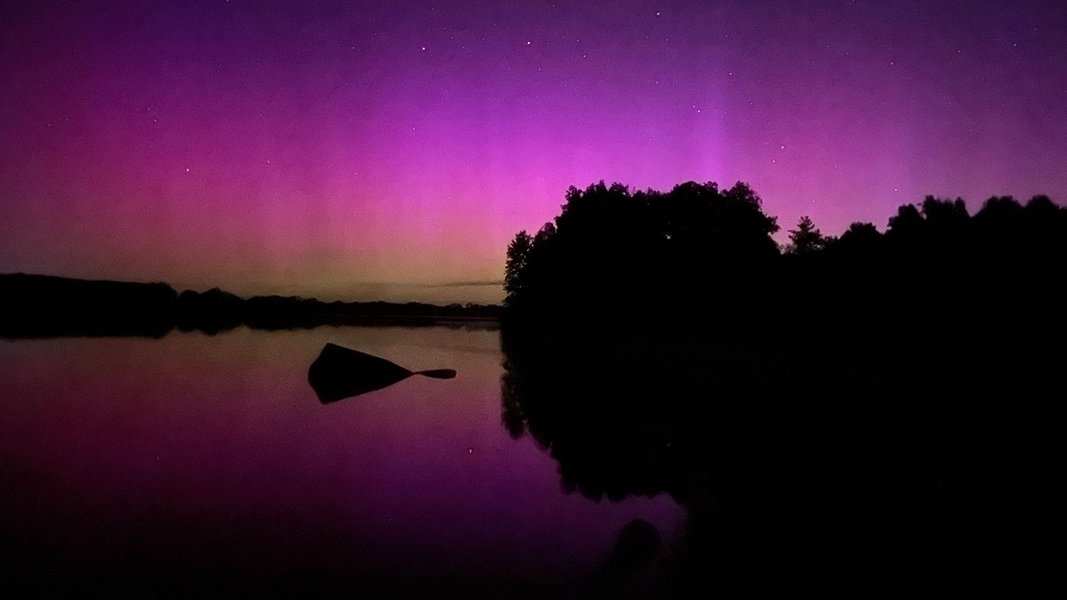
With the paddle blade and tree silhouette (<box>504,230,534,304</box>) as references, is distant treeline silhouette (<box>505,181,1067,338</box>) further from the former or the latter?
the paddle blade

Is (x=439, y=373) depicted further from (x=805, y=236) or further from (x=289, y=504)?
(x=805, y=236)

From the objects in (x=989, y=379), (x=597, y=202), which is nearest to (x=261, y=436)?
(x=989, y=379)

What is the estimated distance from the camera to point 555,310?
60188 millimetres

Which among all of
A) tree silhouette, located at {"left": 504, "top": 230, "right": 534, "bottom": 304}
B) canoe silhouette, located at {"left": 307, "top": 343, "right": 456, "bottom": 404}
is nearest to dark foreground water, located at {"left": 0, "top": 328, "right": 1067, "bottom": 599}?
canoe silhouette, located at {"left": 307, "top": 343, "right": 456, "bottom": 404}

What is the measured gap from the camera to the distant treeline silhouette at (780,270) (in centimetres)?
3231

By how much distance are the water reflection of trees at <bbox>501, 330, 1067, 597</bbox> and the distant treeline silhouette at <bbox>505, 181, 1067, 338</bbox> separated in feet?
43.9

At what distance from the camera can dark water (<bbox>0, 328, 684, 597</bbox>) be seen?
5.79 metres

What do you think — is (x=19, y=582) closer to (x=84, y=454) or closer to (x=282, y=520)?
(x=282, y=520)

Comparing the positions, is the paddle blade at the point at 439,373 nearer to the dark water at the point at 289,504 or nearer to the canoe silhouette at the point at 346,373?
the canoe silhouette at the point at 346,373

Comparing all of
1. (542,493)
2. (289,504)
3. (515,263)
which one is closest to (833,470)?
(542,493)

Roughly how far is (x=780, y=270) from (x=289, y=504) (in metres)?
39.9

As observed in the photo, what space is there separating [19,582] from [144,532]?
1395mm

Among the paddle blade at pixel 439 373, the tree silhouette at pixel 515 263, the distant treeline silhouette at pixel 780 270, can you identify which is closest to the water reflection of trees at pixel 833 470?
the paddle blade at pixel 439 373

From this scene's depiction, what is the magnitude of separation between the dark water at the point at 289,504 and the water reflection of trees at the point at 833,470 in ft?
→ 2.30
